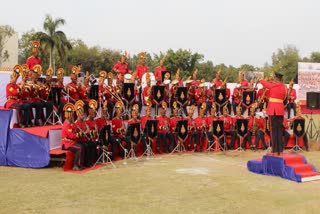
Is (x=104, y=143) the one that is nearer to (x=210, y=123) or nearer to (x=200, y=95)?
(x=210, y=123)

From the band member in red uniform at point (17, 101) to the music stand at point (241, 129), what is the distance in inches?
258

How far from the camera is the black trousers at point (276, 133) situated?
9117mm

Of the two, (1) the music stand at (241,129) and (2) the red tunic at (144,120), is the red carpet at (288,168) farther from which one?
(1) the music stand at (241,129)

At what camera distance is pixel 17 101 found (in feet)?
35.2

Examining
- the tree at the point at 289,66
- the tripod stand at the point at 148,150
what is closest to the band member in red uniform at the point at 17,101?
the tripod stand at the point at 148,150

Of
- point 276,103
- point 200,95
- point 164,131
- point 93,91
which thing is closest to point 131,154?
point 164,131

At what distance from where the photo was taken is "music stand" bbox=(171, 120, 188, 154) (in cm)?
1283

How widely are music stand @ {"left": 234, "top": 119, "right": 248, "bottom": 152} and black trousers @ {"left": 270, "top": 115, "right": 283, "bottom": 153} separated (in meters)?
4.15

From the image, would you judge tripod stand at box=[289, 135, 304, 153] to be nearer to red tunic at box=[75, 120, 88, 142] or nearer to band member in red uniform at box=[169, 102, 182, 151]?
band member in red uniform at box=[169, 102, 182, 151]

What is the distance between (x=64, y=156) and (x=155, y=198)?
4.10 m

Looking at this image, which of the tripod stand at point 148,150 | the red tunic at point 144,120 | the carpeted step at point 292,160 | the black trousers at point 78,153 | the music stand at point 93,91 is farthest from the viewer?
the red tunic at point 144,120

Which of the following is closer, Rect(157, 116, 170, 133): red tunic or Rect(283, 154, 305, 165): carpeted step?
Rect(283, 154, 305, 165): carpeted step

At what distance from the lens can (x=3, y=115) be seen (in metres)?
10.4

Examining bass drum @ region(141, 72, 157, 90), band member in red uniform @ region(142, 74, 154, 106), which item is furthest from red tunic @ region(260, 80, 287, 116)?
bass drum @ region(141, 72, 157, 90)
